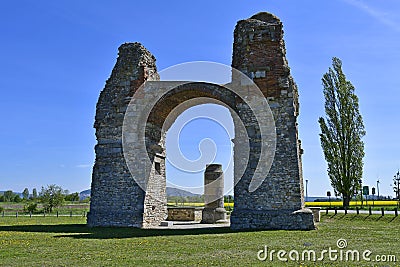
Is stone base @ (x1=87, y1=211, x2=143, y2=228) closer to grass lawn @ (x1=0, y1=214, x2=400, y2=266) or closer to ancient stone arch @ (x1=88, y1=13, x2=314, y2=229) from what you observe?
ancient stone arch @ (x1=88, y1=13, x2=314, y2=229)

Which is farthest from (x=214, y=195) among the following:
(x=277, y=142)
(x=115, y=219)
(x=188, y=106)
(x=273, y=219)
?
(x=277, y=142)

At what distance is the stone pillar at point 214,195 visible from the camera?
21000mm

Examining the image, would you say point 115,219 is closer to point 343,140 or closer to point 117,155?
point 117,155

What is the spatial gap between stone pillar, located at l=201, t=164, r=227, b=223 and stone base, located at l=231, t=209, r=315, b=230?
17.9 feet

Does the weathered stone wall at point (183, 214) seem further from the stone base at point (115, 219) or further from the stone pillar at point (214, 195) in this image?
the stone base at point (115, 219)

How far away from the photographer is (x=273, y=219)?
49.7 feet

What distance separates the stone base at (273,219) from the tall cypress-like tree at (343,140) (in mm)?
14322

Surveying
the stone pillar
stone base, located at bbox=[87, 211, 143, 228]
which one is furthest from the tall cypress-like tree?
stone base, located at bbox=[87, 211, 143, 228]

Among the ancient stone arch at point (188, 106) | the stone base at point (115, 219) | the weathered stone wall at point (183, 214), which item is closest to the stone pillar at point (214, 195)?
the weathered stone wall at point (183, 214)

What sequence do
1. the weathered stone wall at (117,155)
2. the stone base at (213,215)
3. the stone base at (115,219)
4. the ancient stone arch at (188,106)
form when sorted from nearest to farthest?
the ancient stone arch at (188,106)
the stone base at (115,219)
the weathered stone wall at (117,155)
the stone base at (213,215)

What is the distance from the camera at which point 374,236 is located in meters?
12.9

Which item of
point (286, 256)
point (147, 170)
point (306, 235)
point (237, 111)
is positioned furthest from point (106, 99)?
point (286, 256)

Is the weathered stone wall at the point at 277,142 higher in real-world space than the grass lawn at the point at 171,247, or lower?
higher

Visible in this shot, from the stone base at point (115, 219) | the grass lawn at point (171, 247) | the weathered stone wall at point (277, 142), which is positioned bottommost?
the grass lawn at point (171, 247)
